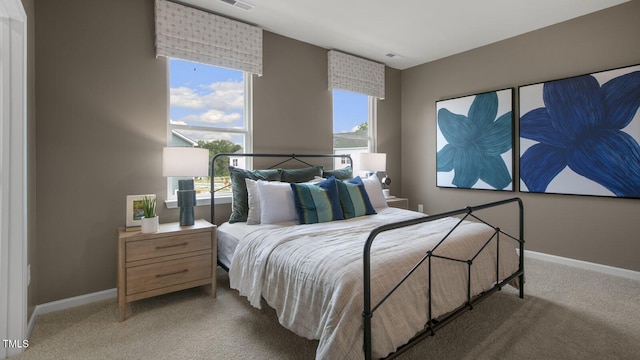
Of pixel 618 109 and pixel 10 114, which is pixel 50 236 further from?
pixel 618 109

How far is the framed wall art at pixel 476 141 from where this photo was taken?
12.6 feet

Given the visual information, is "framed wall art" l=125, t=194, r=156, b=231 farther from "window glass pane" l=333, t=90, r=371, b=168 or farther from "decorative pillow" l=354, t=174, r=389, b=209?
"window glass pane" l=333, t=90, r=371, b=168

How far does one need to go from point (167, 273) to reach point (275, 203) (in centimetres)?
100

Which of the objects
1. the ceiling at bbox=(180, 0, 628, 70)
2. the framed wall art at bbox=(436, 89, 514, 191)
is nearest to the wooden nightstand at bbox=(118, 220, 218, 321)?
the ceiling at bbox=(180, 0, 628, 70)

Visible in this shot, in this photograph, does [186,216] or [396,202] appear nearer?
[186,216]

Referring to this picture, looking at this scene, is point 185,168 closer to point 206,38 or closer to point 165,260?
point 165,260

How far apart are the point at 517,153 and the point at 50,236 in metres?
4.66

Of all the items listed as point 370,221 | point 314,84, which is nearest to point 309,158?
point 314,84

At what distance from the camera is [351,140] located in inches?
177

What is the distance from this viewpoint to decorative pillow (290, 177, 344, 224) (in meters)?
2.74

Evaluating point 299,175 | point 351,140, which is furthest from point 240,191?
point 351,140

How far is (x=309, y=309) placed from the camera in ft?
5.41

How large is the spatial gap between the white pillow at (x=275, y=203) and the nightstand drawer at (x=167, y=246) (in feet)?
1.64

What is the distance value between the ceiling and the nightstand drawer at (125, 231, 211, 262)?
2.12 m
